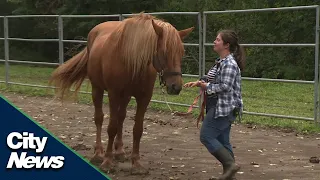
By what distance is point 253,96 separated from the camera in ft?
39.7

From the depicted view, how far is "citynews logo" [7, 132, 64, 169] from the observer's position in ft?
12.8

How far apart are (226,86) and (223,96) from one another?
0.11 meters

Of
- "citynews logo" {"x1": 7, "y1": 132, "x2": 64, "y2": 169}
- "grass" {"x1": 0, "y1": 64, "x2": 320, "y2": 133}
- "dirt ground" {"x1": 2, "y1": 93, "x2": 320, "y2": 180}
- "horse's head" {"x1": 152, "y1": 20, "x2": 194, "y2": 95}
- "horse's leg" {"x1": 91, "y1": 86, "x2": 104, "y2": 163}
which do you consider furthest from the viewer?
"grass" {"x1": 0, "y1": 64, "x2": 320, "y2": 133}

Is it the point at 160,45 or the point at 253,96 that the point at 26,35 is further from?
the point at 160,45

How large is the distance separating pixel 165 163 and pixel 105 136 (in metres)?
1.87

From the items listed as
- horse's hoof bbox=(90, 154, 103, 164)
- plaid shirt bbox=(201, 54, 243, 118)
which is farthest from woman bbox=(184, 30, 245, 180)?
horse's hoof bbox=(90, 154, 103, 164)

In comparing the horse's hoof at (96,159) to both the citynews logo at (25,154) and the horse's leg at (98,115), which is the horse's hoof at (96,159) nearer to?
the horse's leg at (98,115)

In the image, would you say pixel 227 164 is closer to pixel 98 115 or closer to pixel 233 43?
pixel 233 43

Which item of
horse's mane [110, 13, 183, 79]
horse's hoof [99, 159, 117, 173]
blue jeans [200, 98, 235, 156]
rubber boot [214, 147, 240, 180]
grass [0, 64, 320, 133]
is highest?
horse's mane [110, 13, 183, 79]

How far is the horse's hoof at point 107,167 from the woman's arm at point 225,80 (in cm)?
147

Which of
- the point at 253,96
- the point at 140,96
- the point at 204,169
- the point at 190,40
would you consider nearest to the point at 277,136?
the point at 204,169

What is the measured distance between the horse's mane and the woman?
39cm

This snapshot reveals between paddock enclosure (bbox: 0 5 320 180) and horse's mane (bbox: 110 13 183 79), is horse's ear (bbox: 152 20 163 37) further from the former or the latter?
paddock enclosure (bbox: 0 5 320 180)

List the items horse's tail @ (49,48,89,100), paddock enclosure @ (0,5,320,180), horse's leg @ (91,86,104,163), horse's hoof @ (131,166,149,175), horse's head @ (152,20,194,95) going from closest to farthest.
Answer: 1. horse's head @ (152,20,194,95)
2. horse's hoof @ (131,166,149,175)
3. paddock enclosure @ (0,5,320,180)
4. horse's leg @ (91,86,104,163)
5. horse's tail @ (49,48,89,100)
